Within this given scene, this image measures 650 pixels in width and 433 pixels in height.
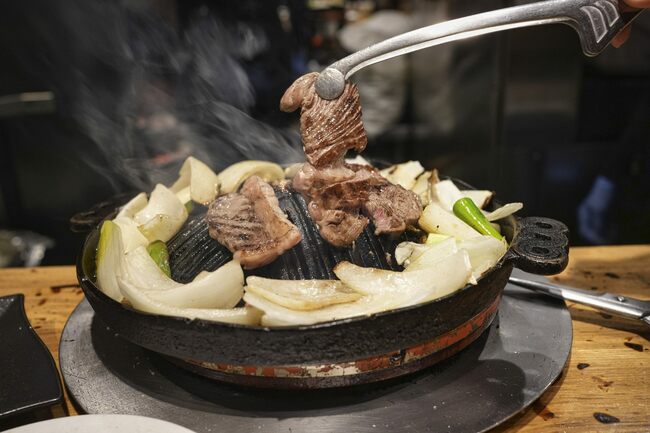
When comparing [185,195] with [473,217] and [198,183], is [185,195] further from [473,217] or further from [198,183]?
[473,217]

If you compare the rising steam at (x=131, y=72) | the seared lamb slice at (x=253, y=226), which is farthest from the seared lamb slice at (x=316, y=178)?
the rising steam at (x=131, y=72)

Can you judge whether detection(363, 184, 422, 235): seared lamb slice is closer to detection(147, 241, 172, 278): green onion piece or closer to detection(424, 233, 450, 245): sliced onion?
detection(424, 233, 450, 245): sliced onion

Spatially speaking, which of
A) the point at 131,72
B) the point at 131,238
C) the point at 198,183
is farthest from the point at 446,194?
the point at 131,72

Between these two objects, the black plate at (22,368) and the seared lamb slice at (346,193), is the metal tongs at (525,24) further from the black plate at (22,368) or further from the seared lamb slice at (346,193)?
the black plate at (22,368)

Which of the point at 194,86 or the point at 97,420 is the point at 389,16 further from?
the point at 97,420

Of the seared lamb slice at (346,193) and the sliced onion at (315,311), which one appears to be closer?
the sliced onion at (315,311)

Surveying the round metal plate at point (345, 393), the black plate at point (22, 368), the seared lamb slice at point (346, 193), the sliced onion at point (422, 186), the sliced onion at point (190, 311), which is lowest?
the round metal plate at point (345, 393)
